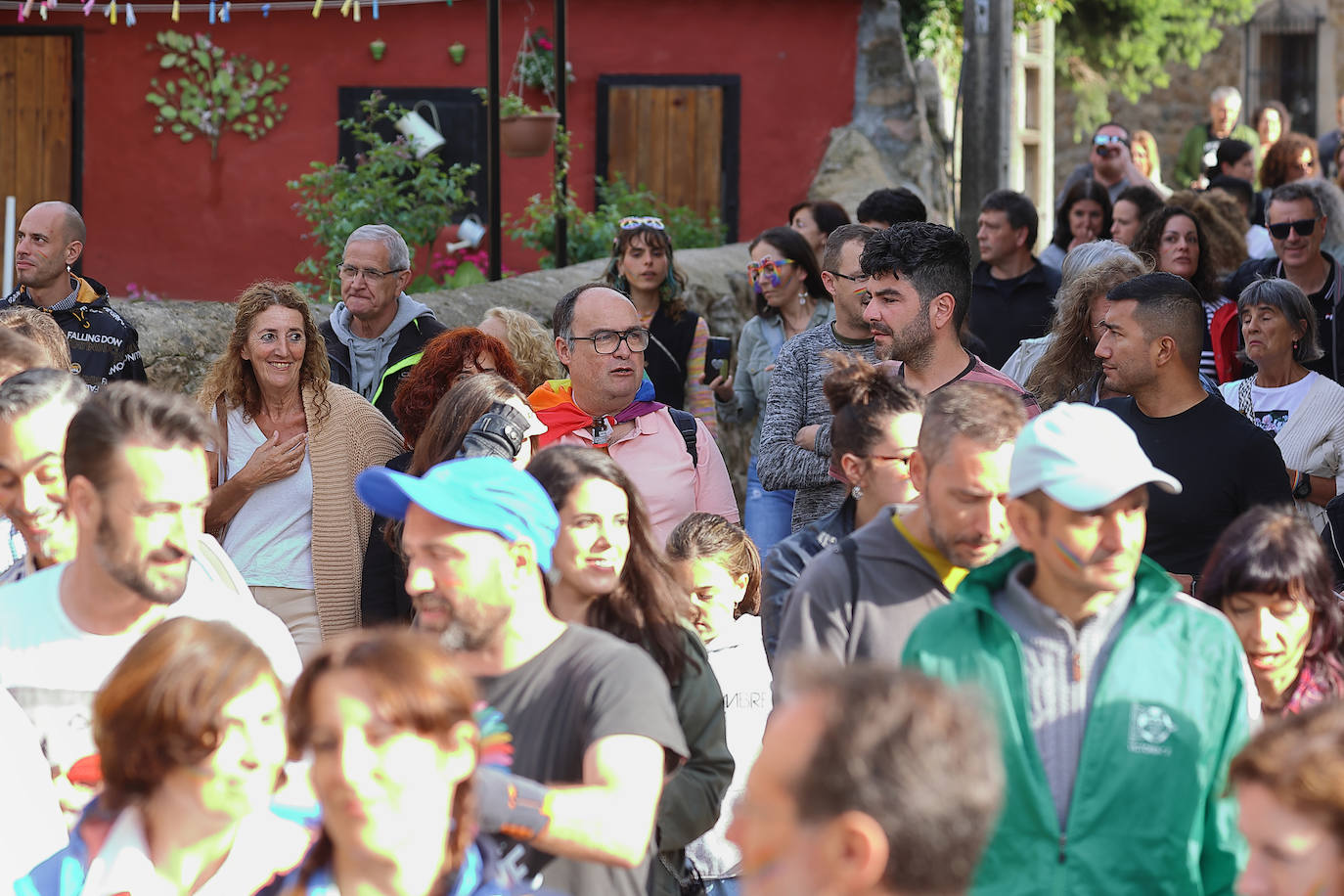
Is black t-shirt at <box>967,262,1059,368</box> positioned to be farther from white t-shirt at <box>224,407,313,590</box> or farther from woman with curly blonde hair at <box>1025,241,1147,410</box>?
white t-shirt at <box>224,407,313,590</box>

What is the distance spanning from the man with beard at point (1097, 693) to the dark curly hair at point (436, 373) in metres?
2.28

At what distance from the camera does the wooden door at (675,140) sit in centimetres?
1341

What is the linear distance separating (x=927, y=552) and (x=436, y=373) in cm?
209

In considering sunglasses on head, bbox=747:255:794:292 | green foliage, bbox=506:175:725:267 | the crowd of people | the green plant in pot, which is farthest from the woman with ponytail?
the green plant in pot

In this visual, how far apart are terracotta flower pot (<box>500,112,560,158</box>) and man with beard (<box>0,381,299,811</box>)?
7.75 metres

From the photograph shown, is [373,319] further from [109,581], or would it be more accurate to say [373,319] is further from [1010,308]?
[109,581]

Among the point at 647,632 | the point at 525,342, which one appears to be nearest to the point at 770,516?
the point at 525,342

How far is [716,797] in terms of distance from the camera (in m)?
3.27

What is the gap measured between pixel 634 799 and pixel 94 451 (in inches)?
48.7

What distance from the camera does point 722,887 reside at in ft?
14.1

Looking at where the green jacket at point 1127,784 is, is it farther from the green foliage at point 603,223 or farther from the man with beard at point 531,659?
the green foliage at point 603,223

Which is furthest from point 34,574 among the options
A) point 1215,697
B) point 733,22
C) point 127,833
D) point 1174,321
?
point 733,22

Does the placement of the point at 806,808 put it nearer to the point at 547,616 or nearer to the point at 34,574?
the point at 547,616

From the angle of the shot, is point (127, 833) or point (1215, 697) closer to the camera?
point (127, 833)
